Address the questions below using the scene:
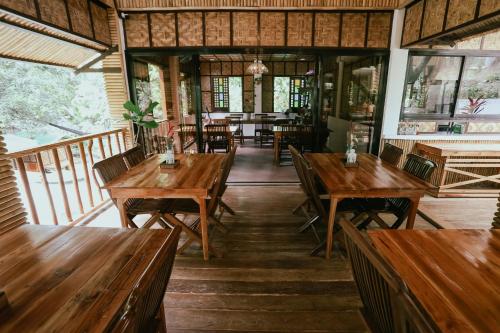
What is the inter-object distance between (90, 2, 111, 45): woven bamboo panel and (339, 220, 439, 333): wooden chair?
4.15m

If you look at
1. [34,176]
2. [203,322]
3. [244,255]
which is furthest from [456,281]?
[34,176]

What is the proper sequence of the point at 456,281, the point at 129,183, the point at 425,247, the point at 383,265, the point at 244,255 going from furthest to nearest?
1. the point at 244,255
2. the point at 129,183
3. the point at 425,247
4. the point at 456,281
5. the point at 383,265

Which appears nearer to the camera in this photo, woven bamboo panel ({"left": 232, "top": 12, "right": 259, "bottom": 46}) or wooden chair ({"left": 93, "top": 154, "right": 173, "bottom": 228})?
wooden chair ({"left": 93, "top": 154, "right": 173, "bottom": 228})

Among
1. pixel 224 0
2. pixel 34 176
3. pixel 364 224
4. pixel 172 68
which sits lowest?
pixel 34 176

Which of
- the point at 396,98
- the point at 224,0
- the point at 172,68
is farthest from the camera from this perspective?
the point at 172,68

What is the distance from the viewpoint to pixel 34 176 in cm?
641

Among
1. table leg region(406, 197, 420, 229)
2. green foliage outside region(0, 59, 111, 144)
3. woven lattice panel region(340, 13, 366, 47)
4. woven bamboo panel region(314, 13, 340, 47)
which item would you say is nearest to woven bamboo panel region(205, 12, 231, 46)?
woven bamboo panel region(314, 13, 340, 47)

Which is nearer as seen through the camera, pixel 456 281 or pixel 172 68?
pixel 456 281

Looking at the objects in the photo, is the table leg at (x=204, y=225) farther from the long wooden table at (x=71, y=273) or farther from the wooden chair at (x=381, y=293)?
the wooden chair at (x=381, y=293)

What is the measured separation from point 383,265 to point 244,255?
1.70 m

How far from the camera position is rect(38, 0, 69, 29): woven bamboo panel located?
2.64 meters

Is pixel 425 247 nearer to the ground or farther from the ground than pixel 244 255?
farther from the ground

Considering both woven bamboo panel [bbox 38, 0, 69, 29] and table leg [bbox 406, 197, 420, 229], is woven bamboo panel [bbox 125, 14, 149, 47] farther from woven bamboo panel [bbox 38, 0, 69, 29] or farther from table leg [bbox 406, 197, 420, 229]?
table leg [bbox 406, 197, 420, 229]

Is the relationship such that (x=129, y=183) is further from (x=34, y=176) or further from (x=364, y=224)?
(x=34, y=176)
